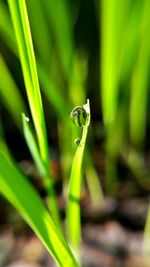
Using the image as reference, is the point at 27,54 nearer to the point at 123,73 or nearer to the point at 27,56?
the point at 27,56

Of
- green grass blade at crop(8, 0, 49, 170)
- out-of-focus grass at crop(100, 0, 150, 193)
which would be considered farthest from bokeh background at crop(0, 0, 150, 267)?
green grass blade at crop(8, 0, 49, 170)

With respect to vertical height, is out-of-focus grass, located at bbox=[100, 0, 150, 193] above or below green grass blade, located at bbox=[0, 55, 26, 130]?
below

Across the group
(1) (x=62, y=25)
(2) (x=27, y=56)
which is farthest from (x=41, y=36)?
(2) (x=27, y=56)

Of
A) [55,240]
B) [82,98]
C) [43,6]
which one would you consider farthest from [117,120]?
[55,240]

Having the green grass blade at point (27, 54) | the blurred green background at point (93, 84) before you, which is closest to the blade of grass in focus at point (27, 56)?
the green grass blade at point (27, 54)

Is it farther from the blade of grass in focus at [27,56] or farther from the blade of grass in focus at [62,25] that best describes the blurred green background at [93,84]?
the blade of grass in focus at [27,56]

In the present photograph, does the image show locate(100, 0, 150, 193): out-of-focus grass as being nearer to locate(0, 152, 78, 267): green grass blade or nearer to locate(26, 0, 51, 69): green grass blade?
locate(26, 0, 51, 69): green grass blade

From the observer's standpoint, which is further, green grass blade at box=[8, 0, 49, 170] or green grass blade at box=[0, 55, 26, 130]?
green grass blade at box=[0, 55, 26, 130]
